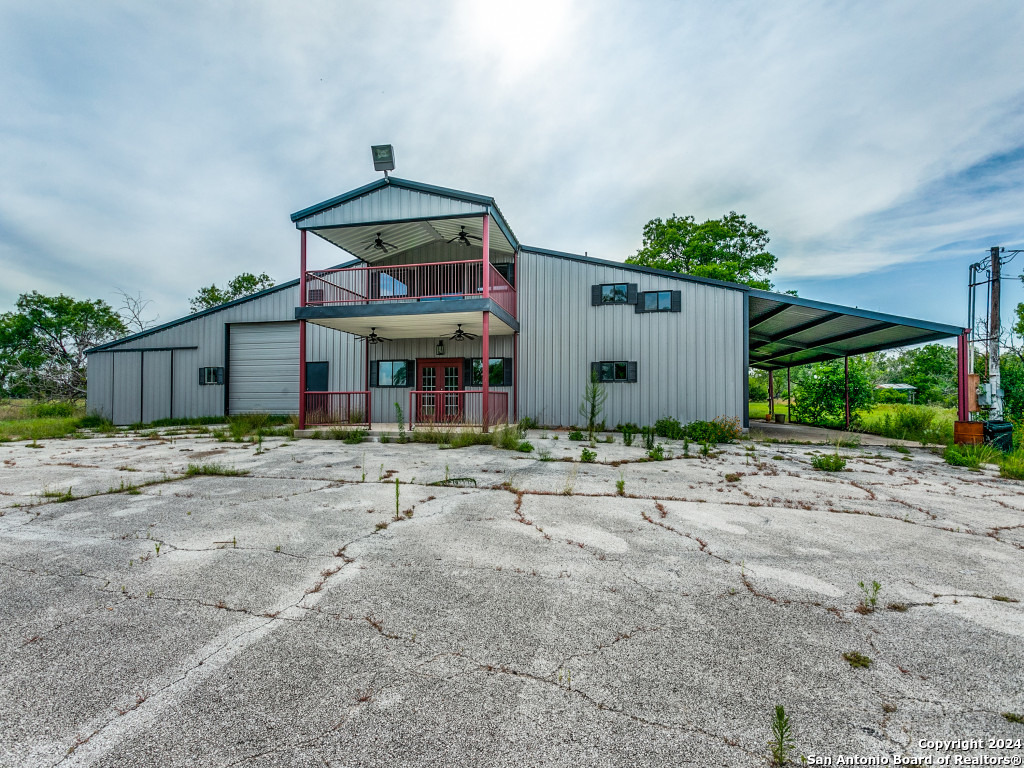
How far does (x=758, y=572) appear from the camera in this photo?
9.17ft

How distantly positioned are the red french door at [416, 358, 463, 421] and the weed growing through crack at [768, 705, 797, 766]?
12.9 meters

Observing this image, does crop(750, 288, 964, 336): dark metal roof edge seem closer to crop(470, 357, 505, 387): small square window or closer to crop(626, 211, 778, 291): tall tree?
crop(470, 357, 505, 387): small square window

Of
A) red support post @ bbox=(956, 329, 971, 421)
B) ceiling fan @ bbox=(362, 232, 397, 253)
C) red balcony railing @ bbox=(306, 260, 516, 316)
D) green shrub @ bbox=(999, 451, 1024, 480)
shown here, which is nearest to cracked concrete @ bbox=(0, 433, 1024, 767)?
green shrub @ bbox=(999, 451, 1024, 480)

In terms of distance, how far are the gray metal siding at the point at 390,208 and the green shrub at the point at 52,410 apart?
1576 cm

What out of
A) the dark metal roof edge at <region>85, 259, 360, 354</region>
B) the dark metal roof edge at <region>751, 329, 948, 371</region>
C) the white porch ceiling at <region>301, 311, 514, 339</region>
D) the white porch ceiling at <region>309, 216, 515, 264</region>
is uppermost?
the white porch ceiling at <region>309, 216, 515, 264</region>

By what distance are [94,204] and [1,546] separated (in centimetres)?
3324

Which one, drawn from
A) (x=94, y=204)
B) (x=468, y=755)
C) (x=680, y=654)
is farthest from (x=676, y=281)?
(x=94, y=204)

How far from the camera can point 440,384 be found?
48.6 feet

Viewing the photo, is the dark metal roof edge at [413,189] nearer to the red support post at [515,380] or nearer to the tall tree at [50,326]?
the red support post at [515,380]

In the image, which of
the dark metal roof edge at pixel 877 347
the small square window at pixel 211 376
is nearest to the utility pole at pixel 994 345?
the dark metal roof edge at pixel 877 347

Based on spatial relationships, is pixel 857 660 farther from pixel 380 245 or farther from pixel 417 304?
pixel 380 245

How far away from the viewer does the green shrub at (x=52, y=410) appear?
57.4 ft

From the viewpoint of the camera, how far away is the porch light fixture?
467 inches

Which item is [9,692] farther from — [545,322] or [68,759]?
[545,322]
